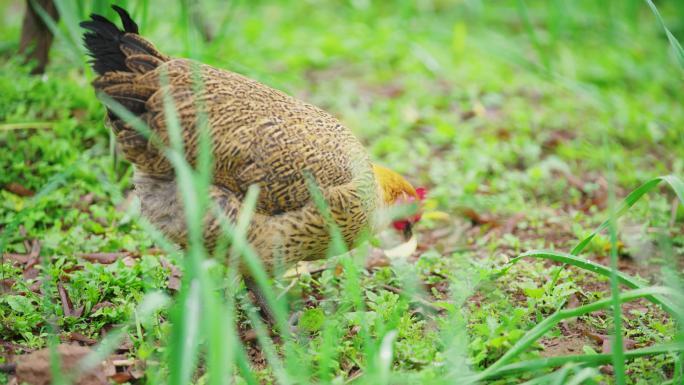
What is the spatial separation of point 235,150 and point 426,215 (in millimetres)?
1471

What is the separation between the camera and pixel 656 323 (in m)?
2.77

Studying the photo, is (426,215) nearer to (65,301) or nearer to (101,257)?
(101,257)

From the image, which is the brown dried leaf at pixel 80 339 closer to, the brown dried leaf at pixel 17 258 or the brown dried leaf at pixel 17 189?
the brown dried leaf at pixel 17 258

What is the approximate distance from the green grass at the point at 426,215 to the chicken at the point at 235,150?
170mm

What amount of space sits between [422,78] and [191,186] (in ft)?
13.6

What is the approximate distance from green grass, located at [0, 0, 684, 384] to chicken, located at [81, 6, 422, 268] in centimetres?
17

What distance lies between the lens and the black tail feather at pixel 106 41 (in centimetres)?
299

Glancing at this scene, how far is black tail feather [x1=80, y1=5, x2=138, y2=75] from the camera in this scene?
299 cm

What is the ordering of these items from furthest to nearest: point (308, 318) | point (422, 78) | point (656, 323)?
point (422, 78), point (308, 318), point (656, 323)

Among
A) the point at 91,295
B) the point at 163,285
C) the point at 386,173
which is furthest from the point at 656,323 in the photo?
the point at 91,295

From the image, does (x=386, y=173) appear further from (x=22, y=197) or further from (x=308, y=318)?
(x=22, y=197)

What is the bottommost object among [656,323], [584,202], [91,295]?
[584,202]

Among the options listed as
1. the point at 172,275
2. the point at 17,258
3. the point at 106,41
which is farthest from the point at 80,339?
the point at 106,41

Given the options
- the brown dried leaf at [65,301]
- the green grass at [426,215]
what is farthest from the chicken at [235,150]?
the brown dried leaf at [65,301]
